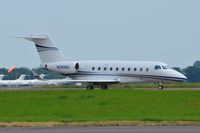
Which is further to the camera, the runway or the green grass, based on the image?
the green grass

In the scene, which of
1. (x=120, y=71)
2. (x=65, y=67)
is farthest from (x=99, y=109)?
(x=65, y=67)

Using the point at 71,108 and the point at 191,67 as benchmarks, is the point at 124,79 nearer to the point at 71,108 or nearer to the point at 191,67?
the point at 71,108

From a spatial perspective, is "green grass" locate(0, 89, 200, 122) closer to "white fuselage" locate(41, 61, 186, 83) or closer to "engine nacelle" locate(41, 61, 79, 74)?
"white fuselage" locate(41, 61, 186, 83)

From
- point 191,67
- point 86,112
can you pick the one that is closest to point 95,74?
point 86,112

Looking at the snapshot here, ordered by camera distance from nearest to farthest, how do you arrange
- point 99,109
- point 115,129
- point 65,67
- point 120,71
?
1. point 115,129
2. point 99,109
3. point 120,71
4. point 65,67

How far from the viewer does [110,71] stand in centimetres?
6353

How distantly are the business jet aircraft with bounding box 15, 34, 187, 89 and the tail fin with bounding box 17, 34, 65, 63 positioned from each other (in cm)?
9

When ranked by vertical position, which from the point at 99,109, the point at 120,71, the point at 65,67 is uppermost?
the point at 65,67

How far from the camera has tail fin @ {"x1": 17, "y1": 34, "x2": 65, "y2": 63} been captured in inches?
2598

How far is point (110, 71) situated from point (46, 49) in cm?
679

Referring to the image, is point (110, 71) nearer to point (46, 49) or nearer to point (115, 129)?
point (46, 49)

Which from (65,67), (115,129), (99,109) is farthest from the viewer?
(65,67)

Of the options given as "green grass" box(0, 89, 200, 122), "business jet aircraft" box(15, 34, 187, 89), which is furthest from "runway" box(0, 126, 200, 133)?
"business jet aircraft" box(15, 34, 187, 89)

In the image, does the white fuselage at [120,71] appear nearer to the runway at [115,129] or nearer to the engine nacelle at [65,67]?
the engine nacelle at [65,67]
